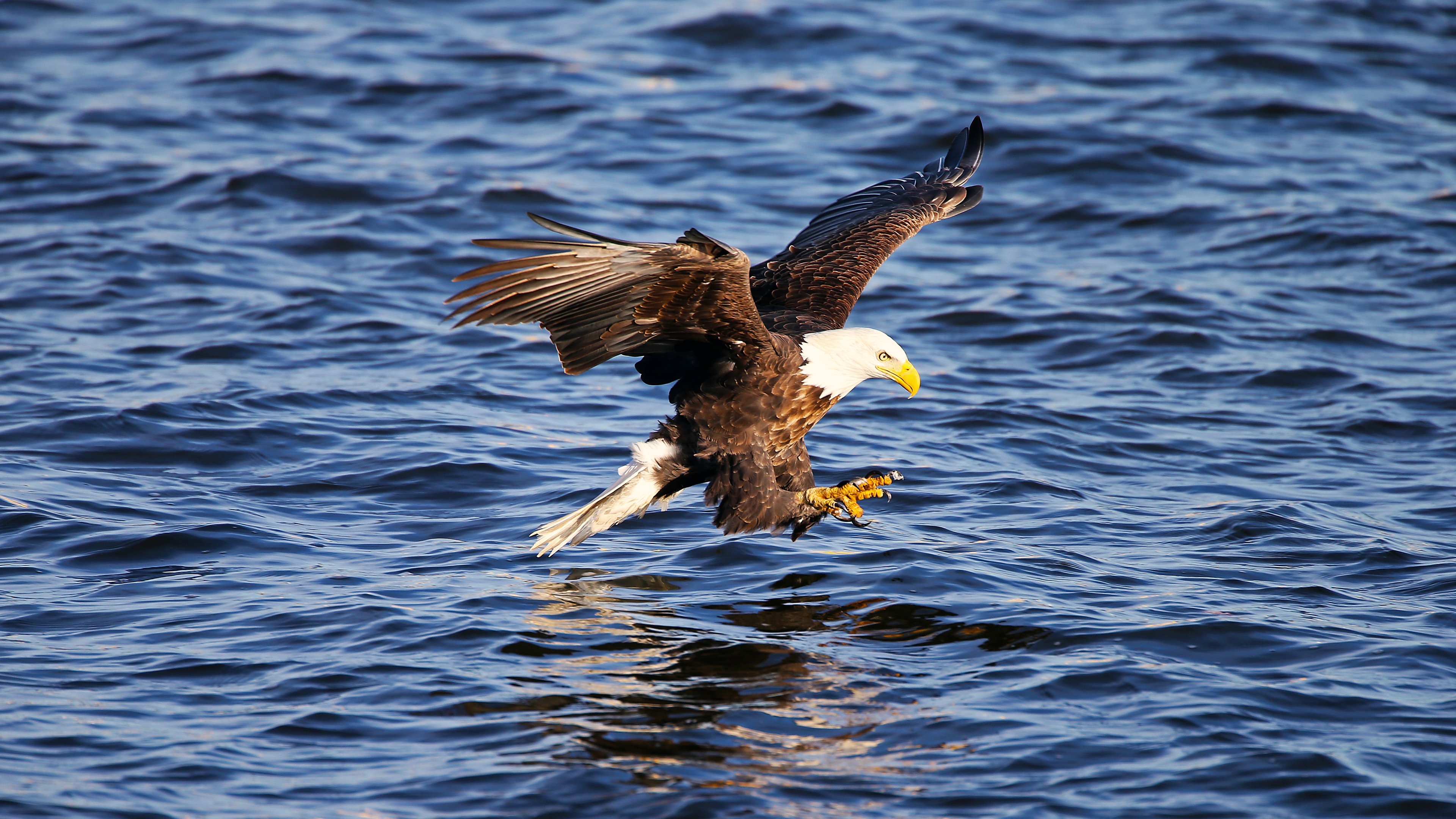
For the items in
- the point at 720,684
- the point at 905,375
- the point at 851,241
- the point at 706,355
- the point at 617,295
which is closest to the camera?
the point at 720,684

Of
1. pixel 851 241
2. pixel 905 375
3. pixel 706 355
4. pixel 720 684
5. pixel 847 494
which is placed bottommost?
pixel 720 684

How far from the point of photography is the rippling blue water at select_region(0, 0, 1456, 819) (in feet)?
13.0

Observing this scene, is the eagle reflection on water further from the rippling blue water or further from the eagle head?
the eagle head

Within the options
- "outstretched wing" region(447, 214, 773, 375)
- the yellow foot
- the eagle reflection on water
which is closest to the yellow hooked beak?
the yellow foot

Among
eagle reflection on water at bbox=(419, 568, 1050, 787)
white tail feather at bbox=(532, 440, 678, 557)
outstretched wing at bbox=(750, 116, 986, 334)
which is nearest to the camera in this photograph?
eagle reflection on water at bbox=(419, 568, 1050, 787)

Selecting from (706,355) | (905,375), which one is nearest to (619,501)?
(706,355)

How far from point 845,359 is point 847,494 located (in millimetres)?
525

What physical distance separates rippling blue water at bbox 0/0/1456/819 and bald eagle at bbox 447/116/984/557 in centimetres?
35

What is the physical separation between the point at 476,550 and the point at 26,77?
8616mm

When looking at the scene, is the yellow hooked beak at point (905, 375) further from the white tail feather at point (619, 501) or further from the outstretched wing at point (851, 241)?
the white tail feather at point (619, 501)

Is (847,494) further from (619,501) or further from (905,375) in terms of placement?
(619,501)

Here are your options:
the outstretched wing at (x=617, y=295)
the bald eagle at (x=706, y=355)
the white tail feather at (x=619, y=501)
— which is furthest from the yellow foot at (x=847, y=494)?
the outstretched wing at (x=617, y=295)

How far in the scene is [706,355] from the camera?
5074 millimetres

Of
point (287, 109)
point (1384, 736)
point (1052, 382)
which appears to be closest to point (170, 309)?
point (287, 109)
